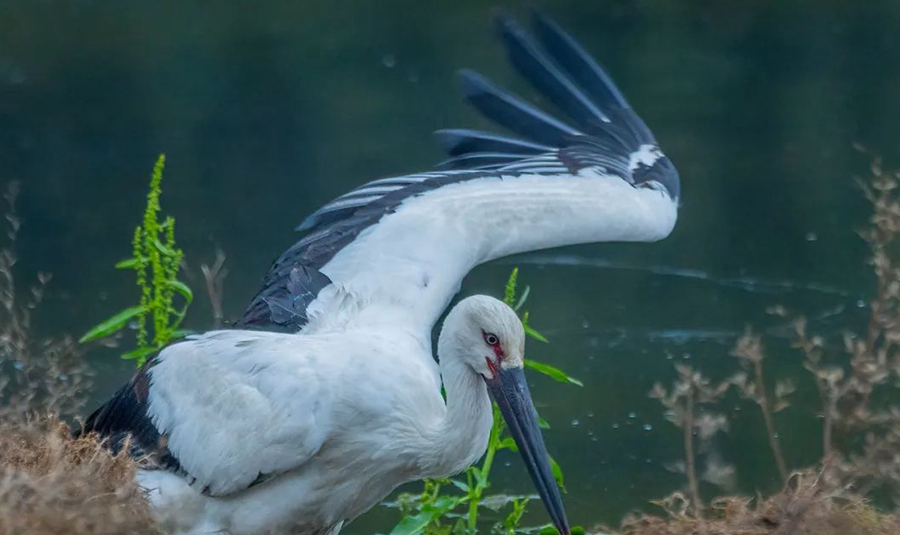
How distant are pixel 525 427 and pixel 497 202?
3.85ft

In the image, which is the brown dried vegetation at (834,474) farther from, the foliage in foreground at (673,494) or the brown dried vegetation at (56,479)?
the brown dried vegetation at (56,479)

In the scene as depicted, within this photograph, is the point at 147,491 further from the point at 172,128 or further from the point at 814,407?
the point at 172,128

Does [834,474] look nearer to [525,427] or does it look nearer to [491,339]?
[525,427]

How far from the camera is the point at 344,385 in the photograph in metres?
4.47

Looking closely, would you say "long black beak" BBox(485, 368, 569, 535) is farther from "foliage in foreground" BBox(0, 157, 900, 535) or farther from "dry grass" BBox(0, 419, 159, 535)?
"dry grass" BBox(0, 419, 159, 535)

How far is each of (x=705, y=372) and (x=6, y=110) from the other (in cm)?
679

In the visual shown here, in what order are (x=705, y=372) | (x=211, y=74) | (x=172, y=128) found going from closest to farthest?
(x=705, y=372)
(x=172, y=128)
(x=211, y=74)

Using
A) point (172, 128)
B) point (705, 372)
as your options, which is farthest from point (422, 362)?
point (172, 128)

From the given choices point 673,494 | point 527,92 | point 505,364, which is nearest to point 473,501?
point 673,494

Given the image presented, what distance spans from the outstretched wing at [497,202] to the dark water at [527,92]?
119 cm

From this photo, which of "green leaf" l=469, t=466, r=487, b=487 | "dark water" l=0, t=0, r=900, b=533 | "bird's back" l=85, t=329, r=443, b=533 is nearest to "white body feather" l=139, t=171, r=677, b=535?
"bird's back" l=85, t=329, r=443, b=533

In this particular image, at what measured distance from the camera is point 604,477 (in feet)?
21.1

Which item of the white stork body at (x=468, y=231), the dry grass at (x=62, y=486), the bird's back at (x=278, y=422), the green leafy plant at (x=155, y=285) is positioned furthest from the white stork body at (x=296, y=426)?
the green leafy plant at (x=155, y=285)

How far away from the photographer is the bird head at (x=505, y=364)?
446cm
